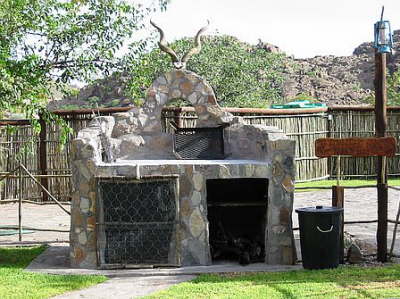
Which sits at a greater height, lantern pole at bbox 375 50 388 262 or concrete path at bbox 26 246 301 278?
lantern pole at bbox 375 50 388 262

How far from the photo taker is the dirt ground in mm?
11633

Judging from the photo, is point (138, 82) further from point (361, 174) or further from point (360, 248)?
point (361, 174)

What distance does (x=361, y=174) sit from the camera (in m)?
21.8

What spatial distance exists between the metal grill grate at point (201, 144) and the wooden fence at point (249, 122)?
4.58 metres

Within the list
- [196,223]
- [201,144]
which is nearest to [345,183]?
[201,144]

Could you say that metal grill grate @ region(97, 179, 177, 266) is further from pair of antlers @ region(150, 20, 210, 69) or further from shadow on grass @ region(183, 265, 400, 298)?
pair of antlers @ region(150, 20, 210, 69)

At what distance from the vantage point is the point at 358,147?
9.17 metres

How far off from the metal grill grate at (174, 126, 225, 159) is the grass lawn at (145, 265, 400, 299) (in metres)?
2.75

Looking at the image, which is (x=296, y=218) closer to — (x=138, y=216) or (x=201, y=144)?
(x=201, y=144)

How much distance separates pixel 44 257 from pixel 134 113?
8.22ft

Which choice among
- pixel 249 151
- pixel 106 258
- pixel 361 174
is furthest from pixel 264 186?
pixel 361 174

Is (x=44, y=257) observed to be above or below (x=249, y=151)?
below

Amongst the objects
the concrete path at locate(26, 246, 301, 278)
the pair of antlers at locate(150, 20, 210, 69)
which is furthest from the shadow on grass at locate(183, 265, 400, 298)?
the pair of antlers at locate(150, 20, 210, 69)

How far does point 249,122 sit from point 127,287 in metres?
11.2
